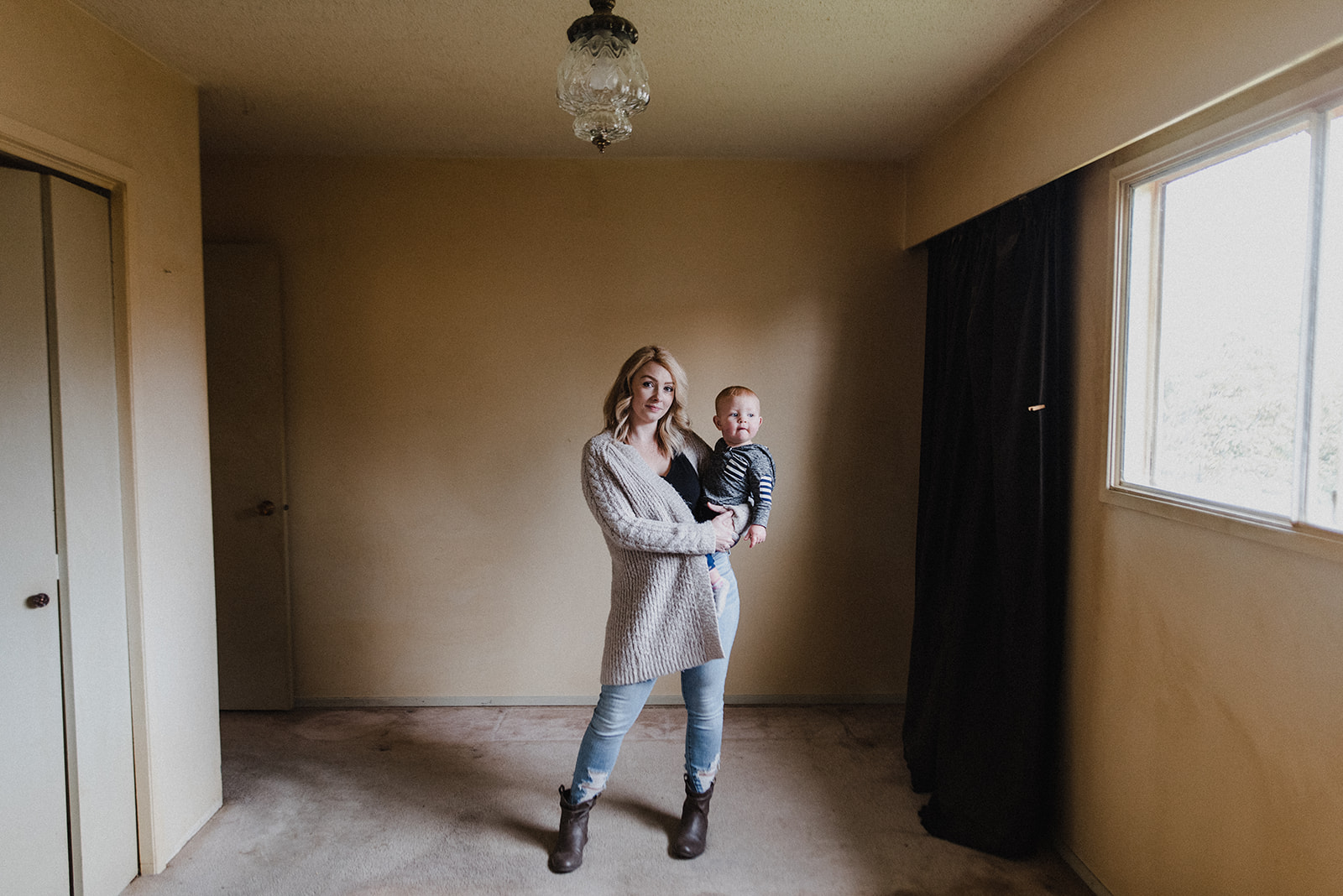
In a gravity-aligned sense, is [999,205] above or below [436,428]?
above

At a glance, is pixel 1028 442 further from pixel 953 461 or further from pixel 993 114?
pixel 993 114

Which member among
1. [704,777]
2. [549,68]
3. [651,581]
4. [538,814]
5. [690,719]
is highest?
[549,68]

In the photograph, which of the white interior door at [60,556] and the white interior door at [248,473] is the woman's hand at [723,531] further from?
the white interior door at [248,473]

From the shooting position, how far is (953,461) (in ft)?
8.14

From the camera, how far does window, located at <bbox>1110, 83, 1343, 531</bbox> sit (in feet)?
4.33

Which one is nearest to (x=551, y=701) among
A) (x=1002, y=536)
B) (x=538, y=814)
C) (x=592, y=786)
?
(x=538, y=814)

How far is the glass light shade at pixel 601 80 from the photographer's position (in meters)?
1.32

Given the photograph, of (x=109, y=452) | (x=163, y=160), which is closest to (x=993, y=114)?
(x=163, y=160)

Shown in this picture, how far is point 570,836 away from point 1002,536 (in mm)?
1565

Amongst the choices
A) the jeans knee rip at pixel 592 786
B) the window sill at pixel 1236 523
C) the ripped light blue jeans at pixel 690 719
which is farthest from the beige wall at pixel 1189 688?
the jeans knee rip at pixel 592 786

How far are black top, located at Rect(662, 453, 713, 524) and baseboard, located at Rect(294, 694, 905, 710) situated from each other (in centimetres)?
135

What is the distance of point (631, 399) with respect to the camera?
209 cm

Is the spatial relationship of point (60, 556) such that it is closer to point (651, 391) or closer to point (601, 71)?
point (651, 391)

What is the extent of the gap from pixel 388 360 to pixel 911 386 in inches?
88.9
